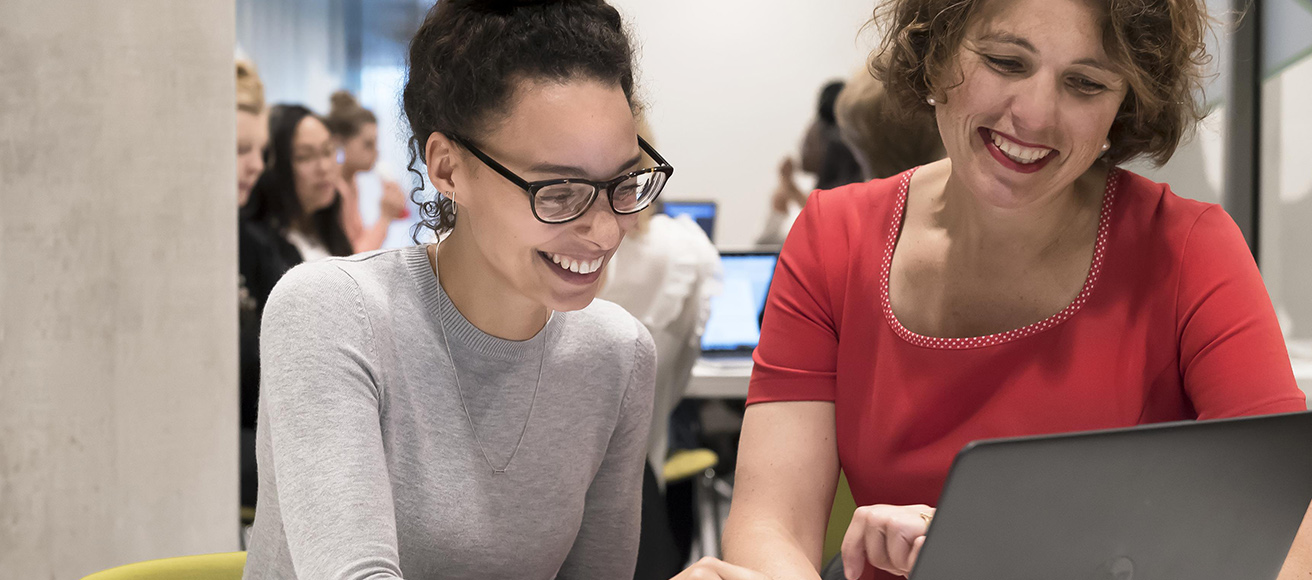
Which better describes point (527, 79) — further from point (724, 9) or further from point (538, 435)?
point (724, 9)

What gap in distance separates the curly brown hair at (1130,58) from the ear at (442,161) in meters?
0.53

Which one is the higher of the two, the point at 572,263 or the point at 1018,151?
the point at 1018,151

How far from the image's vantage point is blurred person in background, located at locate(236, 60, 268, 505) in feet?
8.92

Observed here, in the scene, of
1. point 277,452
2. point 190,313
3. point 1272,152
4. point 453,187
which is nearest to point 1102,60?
point 453,187

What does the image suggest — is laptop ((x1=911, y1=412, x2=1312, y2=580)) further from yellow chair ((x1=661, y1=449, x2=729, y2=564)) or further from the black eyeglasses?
yellow chair ((x1=661, y1=449, x2=729, y2=564))

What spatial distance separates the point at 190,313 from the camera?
75.5 inches

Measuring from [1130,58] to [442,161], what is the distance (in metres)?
0.73

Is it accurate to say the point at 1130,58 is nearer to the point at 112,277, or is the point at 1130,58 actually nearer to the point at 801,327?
the point at 801,327

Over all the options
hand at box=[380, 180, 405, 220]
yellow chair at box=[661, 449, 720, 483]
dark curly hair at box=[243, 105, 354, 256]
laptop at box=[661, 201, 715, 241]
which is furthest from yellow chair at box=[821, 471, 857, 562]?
hand at box=[380, 180, 405, 220]

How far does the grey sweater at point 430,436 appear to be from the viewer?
1082mm

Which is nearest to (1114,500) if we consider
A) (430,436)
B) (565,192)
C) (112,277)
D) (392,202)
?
(565,192)

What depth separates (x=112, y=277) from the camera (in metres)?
1.83

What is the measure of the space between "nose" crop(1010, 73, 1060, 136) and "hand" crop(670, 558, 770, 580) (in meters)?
0.53

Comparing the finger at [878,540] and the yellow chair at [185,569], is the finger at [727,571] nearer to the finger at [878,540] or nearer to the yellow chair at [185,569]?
the finger at [878,540]
